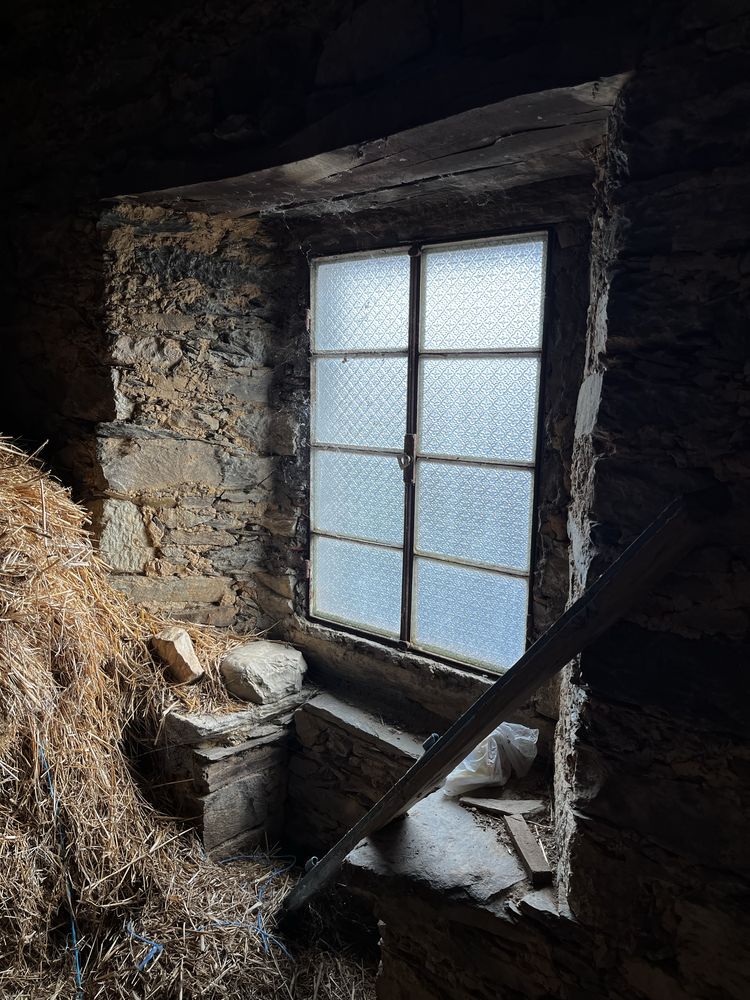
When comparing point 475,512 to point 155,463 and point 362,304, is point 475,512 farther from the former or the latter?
point 155,463

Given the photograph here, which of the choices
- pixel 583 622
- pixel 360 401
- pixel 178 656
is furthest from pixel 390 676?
pixel 583 622

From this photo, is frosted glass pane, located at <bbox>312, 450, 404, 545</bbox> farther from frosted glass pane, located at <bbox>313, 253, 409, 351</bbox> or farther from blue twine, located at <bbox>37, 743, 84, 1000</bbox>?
blue twine, located at <bbox>37, 743, 84, 1000</bbox>

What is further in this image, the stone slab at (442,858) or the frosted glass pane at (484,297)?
the frosted glass pane at (484,297)

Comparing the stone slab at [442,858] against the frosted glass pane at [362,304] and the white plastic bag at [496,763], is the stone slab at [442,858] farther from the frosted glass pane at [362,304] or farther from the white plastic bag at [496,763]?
the frosted glass pane at [362,304]

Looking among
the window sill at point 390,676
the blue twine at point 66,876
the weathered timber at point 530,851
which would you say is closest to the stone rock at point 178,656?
the window sill at point 390,676

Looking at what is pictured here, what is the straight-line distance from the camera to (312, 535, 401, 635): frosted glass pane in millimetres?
2576

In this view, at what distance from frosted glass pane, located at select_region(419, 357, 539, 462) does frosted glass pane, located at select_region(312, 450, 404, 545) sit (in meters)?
0.21

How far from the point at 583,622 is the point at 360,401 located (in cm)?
144

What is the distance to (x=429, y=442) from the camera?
240 cm

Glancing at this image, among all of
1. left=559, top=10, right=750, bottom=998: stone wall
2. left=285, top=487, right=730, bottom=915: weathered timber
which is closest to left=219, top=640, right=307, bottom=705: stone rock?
left=285, top=487, right=730, bottom=915: weathered timber

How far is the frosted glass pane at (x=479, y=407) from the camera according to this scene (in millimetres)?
2156

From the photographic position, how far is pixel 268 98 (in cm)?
194

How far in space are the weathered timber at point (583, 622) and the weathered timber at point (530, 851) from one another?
0.28m

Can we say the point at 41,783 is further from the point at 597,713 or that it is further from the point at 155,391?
the point at 597,713
